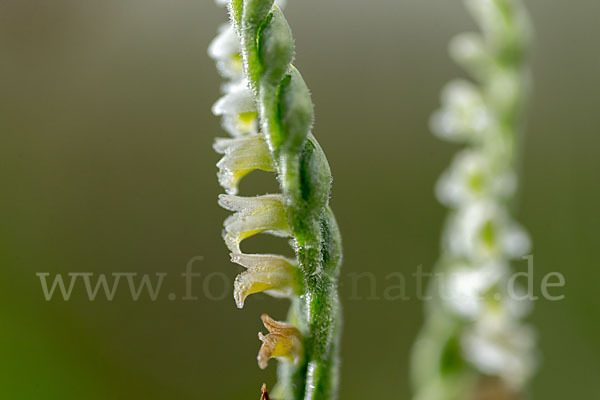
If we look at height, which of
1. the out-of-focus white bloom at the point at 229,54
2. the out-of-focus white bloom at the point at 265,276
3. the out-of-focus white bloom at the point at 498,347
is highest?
the out-of-focus white bloom at the point at 229,54

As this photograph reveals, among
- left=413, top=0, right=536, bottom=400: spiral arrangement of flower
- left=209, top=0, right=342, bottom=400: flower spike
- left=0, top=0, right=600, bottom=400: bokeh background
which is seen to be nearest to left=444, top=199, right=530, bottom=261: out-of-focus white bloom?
left=413, top=0, right=536, bottom=400: spiral arrangement of flower

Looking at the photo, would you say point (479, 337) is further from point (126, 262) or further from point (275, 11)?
point (126, 262)

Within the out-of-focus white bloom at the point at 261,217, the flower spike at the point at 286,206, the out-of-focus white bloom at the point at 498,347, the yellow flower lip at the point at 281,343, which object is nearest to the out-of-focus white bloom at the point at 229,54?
the flower spike at the point at 286,206

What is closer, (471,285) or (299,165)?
(299,165)

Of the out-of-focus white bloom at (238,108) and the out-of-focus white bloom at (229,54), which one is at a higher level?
the out-of-focus white bloom at (229,54)

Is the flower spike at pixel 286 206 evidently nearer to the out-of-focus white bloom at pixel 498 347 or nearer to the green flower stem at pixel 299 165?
the green flower stem at pixel 299 165

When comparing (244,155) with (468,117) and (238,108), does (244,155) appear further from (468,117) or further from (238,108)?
(468,117)

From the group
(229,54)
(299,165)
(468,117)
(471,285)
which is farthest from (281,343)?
(468,117)

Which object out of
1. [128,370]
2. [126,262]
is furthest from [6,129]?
[128,370]
